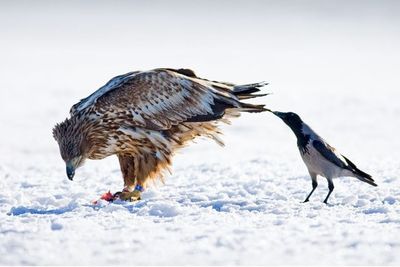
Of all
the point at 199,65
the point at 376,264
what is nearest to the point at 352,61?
the point at 199,65

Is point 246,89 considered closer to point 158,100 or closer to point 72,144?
point 158,100

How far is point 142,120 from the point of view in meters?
9.23

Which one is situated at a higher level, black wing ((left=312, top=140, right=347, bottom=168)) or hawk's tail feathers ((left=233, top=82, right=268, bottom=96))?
hawk's tail feathers ((left=233, top=82, right=268, bottom=96))

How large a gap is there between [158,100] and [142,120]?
0.33m

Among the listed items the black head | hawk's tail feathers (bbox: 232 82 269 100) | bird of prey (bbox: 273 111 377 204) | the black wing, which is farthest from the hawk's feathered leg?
the black wing

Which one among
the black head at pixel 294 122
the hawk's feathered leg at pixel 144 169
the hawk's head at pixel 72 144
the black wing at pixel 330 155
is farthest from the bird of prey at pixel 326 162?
the hawk's head at pixel 72 144

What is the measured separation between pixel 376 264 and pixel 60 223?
2.76 meters

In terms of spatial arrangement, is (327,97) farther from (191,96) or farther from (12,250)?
(12,250)

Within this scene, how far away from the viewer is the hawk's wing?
9.23m

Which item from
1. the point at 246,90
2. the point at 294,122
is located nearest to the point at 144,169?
the point at 246,90

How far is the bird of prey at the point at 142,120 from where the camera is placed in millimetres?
9203

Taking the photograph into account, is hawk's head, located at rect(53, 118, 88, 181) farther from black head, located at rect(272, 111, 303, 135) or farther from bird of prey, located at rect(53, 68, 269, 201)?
black head, located at rect(272, 111, 303, 135)

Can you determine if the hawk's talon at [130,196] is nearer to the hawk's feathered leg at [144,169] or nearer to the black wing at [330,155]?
the hawk's feathered leg at [144,169]

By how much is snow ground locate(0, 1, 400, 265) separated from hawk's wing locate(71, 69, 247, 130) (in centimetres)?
86
